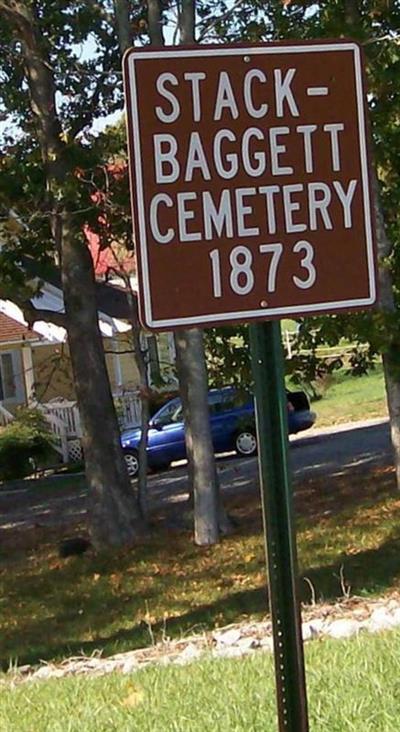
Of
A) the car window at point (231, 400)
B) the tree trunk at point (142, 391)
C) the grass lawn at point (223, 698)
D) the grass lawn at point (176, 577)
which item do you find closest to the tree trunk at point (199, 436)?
the grass lawn at point (176, 577)

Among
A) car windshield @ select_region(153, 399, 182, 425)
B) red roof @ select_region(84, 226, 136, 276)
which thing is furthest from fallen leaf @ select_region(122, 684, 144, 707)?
car windshield @ select_region(153, 399, 182, 425)

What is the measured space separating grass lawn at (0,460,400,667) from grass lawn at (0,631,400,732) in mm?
4876

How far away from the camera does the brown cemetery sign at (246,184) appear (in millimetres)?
3455

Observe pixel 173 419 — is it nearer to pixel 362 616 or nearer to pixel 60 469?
pixel 60 469

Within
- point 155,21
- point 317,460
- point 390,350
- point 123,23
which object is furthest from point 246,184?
point 317,460

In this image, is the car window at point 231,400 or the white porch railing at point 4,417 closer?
the car window at point 231,400

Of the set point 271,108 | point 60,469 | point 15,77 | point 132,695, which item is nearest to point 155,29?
point 15,77

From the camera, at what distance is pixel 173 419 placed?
96.5ft

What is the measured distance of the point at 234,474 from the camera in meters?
24.8

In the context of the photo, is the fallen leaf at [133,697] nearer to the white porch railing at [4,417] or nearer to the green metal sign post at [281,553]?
the green metal sign post at [281,553]

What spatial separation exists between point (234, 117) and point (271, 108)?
0.37ft

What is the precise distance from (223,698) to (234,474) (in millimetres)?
19453

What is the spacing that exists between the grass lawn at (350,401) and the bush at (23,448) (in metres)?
8.07

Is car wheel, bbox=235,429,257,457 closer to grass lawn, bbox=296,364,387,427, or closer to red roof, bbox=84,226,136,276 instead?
grass lawn, bbox=296,364,387,427
